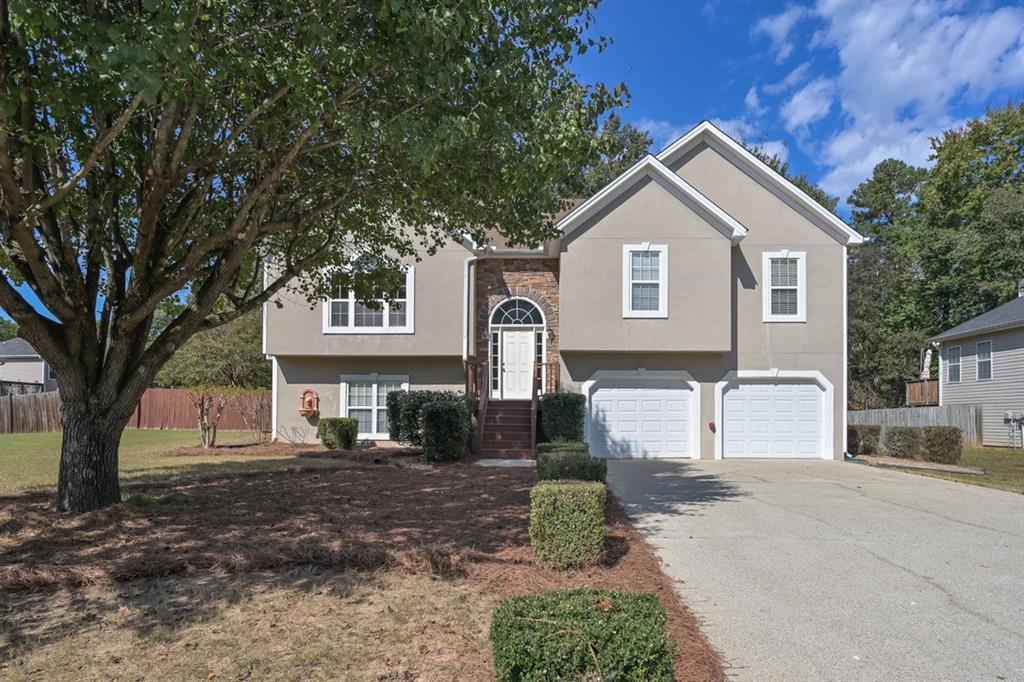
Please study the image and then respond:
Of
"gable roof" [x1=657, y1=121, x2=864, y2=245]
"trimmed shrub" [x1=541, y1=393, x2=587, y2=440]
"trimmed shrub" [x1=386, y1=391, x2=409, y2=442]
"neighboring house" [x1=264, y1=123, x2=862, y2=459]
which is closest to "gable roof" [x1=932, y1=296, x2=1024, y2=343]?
"gable roof" [x1=657, y1=121, x2=864, y2=245]

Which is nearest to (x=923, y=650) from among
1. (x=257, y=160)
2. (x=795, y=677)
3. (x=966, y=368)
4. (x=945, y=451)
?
(x=795, y=677)

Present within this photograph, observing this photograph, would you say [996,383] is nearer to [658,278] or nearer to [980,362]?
[980,362]

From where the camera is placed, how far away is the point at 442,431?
14.8 m

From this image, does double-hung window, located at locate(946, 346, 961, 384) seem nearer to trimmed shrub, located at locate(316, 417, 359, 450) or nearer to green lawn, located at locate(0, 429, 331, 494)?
trimmed shrub, located at locate(316, 417, 359, 450)

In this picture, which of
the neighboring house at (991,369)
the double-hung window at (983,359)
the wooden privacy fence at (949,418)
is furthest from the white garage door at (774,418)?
the double-hung window at (983,359)

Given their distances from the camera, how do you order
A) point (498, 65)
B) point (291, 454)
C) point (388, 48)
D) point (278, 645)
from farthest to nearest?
point (291, 454)
point (498, 65)
point (388, 48)
point (278, 645)

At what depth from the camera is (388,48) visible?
22.9 ft

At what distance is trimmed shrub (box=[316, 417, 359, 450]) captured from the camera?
680 inches

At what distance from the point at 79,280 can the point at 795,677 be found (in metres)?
8.87

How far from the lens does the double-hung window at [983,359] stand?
25359 mm

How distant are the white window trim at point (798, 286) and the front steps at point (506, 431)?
254 inches

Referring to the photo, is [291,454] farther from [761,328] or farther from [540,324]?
[761,328]

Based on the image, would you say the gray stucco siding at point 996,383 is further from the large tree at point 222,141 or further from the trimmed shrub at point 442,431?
the large tree at point 222,141

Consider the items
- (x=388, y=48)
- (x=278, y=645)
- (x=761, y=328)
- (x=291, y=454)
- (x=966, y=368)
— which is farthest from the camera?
(x=966, y=368)
